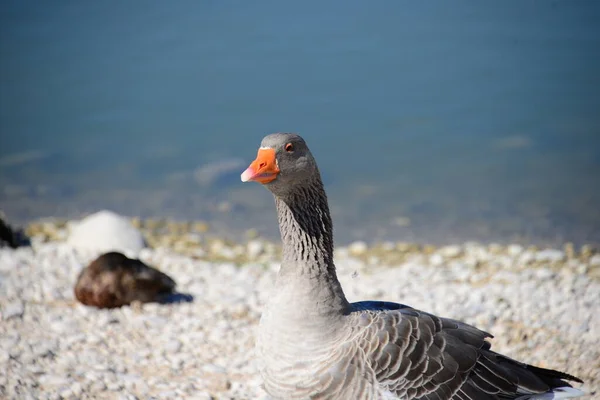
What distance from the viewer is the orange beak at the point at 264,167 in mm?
4168

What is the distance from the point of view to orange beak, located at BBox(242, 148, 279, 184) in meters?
4.17

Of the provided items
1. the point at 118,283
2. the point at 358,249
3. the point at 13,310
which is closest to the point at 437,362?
the point at 118,283

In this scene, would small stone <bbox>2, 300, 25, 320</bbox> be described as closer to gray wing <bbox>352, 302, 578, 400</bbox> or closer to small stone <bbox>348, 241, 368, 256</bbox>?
gray wing <bbox>352, 302, 578, 400</bbox>

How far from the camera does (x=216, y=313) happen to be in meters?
7.41

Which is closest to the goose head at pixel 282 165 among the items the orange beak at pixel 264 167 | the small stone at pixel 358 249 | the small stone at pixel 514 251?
the orange beak at pixel 264 167

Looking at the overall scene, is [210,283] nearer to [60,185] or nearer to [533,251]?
[533,251]

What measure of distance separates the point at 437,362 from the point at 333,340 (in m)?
0.70

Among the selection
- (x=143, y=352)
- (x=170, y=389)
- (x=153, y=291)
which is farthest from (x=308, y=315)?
(x=153, y=291)

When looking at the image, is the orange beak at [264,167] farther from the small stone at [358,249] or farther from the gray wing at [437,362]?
the small stone at [358,249]

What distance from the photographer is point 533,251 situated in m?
9.62

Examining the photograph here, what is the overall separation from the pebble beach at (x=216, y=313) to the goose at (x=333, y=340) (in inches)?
27.0

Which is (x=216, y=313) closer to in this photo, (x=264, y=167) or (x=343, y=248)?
(x=264, y=167)

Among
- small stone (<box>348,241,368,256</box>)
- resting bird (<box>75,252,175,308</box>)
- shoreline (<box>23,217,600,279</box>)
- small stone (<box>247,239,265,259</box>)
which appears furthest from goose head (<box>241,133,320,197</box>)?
small stone (<box>348,241,368,256</box>)

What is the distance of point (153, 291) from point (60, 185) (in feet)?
23.8
